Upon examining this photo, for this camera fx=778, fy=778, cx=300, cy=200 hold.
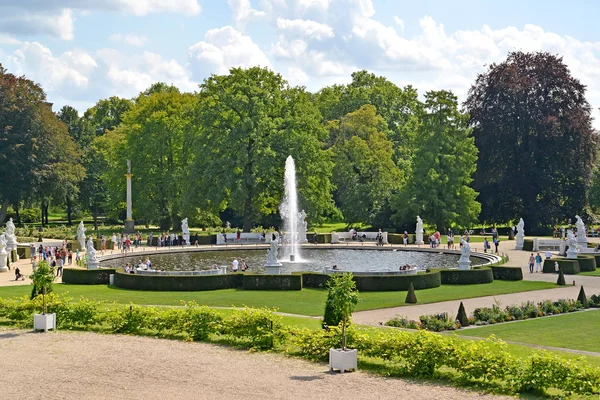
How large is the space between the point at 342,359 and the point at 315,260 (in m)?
32.7

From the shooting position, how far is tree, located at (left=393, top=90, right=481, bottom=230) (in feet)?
235

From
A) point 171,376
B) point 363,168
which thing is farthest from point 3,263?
point 363,168

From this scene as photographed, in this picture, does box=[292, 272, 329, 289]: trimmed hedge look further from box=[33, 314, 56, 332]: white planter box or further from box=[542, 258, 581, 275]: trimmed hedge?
box=[33, 314, 56, 332]: white planter box

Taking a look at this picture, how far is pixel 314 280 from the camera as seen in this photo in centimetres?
3994

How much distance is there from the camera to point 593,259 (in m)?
48.7

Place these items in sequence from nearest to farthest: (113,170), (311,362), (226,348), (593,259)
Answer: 1. (311,362)
2. (226,348)
3. (593,259)
4. (113,170)

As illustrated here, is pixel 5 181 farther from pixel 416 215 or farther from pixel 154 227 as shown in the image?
pixel 416 215

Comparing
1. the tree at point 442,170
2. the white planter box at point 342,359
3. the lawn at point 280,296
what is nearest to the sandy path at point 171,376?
the white planter box at point 342,359

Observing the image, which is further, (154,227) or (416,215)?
(154,227)

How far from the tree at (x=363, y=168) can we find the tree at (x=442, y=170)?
211 inches

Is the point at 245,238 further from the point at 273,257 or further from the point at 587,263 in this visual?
the point at 587,263

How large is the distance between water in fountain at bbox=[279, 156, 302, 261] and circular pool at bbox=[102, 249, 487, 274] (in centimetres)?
138

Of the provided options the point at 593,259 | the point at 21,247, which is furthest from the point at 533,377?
the point at 21,247

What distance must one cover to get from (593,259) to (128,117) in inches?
2147
